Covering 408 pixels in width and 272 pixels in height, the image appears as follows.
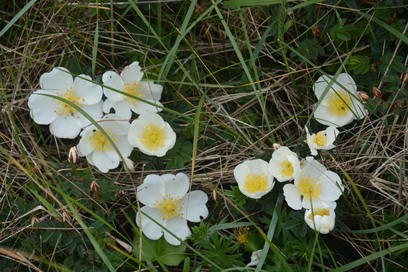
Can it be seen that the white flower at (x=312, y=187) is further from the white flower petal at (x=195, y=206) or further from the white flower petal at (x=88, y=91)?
the white flower petal at (x=88, y=91)

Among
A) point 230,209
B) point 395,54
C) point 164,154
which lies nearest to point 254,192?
point 230,209

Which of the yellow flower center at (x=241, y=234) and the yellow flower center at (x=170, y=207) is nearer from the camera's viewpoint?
the yellow flower center at (x=241, y=234)

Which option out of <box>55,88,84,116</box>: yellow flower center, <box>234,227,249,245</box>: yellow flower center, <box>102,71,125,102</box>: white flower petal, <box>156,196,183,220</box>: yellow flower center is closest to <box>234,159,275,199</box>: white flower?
<box>234,227,249,245</box>: yellow flower center

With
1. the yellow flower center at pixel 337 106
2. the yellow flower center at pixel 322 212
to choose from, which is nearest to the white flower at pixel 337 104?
the yellow flower center at pixel 337 106

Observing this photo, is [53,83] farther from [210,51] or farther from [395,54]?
[395,54]

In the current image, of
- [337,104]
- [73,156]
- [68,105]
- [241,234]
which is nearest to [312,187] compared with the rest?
[241,234]

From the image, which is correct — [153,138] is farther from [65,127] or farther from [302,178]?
[302,178]
